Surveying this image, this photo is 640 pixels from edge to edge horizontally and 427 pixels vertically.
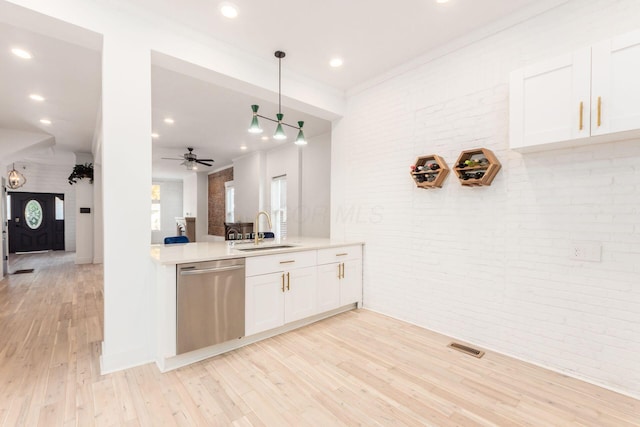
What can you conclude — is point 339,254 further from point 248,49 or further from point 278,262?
point 248,49

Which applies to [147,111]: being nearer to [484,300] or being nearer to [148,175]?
[148,175]

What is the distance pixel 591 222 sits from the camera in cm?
228

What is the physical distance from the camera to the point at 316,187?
617 centimetres

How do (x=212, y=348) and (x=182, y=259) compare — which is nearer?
(x=182, y=259)

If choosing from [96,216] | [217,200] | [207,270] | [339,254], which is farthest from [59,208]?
[339,254]

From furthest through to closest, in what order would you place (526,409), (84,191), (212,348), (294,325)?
(84,191) < (294,325) < (212,348) < (526,409)

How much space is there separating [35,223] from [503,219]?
12891 mm

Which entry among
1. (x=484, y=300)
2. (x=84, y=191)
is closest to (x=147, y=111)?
(x=484, y=300)

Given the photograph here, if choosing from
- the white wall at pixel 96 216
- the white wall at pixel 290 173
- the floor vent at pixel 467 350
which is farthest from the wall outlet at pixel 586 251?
the white wall at pixel 96 216

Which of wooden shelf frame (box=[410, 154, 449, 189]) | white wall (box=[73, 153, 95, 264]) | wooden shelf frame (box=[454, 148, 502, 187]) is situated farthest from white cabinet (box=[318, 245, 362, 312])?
white wall (box=[73, 153, 95, 264])

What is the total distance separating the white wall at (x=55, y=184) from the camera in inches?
368

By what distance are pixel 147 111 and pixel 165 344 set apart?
1.94m

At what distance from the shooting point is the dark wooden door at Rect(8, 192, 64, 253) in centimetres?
941

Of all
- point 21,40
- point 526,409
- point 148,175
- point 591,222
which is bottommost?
point 526,409
